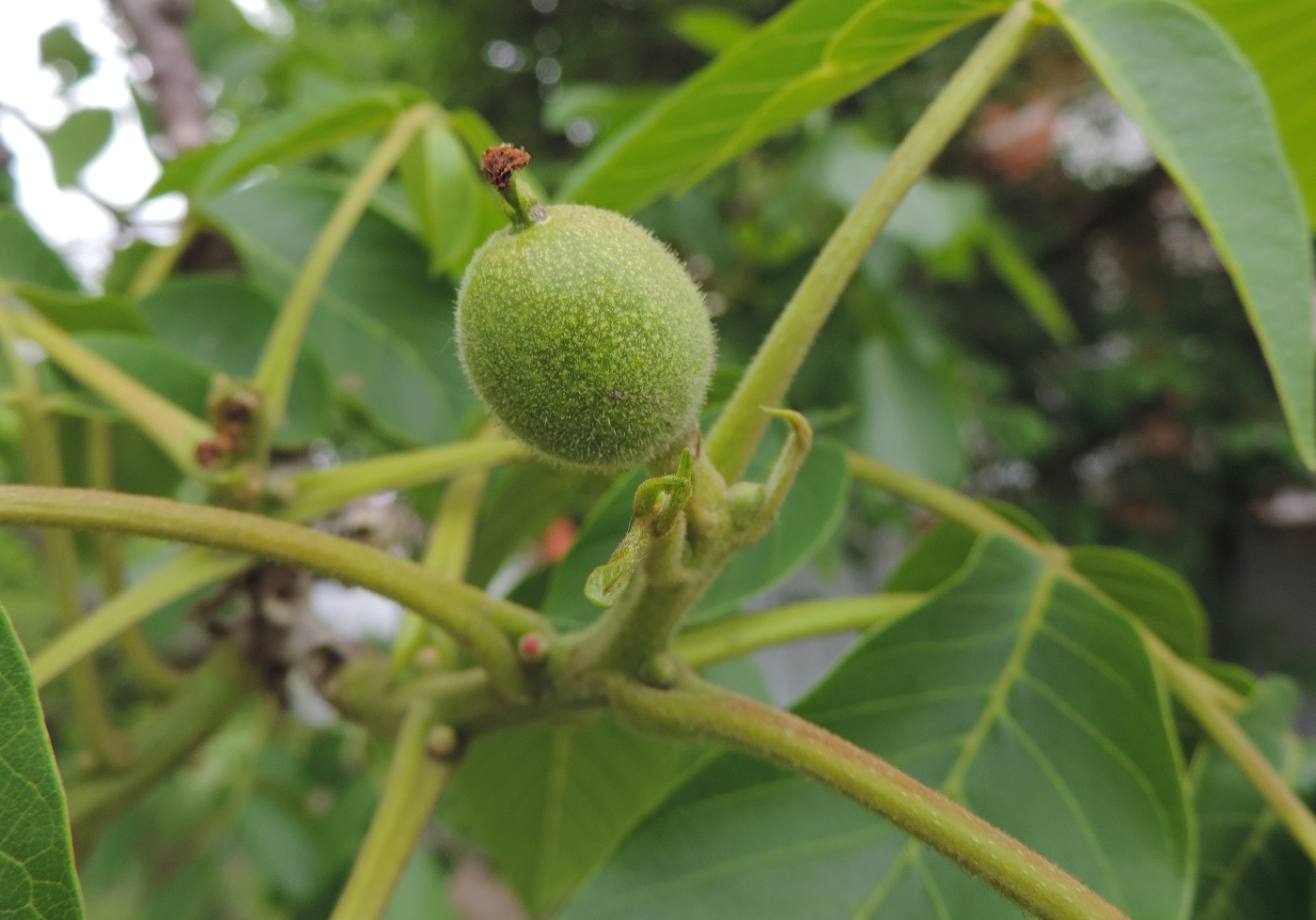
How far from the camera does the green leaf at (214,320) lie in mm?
961

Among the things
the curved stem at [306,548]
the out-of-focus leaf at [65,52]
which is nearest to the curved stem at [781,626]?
the curved stem at [306,548]

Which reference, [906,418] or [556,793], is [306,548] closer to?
[556,793]

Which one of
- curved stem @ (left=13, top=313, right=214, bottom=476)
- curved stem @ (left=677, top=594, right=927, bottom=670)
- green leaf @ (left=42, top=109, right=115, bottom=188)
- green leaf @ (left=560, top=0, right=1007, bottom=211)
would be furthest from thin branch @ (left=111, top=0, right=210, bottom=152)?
curved stem @ (left=677, top=594, right=927, bottom=670)

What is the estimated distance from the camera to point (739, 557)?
28.3 inches

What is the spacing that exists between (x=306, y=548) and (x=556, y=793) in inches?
23.0

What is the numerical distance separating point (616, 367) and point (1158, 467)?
4798mm

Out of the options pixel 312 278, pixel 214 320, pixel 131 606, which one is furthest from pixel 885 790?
pixel 214 320

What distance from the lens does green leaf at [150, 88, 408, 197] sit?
80cm

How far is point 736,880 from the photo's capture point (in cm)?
60

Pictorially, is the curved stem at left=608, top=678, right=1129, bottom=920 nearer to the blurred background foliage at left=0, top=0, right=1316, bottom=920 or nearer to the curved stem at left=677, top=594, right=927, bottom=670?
the curved stem at left=677, top=594, right=927, bottom=670

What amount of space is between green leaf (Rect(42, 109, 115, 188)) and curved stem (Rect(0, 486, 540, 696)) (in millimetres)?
903

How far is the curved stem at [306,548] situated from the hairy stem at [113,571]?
485mm

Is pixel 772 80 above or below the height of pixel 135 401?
above

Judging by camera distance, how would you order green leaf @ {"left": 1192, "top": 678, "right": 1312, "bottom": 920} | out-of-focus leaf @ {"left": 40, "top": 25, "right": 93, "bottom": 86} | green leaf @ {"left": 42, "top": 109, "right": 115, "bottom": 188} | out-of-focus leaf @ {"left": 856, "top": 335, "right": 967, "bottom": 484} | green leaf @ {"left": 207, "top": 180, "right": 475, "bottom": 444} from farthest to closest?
out-of-focus leaf @ {"left": 856, "top": 335, "right": 967, "bottom": 484} → out-of-focus leaf @ {"left": 40, "top": 25, "right": 93, "bottom": 86} → green leaf @ {"left": 42, "top": 109, "right": 115, "bottom": 188} → green leaf @ {"left": 207, "top": 180, "right": 475, "bottom": 444} → green leaf @ {"left": 1192, "top": 678, "right": 1312, "bottom": 920}
